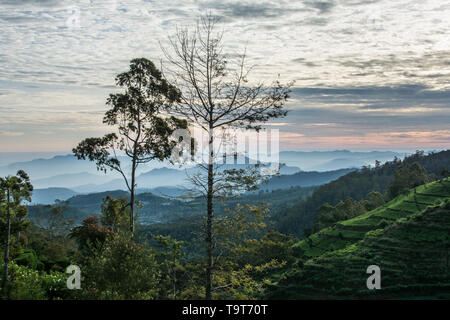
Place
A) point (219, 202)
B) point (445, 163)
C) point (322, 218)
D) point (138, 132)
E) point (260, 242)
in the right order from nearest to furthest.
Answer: point (260, 242)
point (219, 202)
point (138, 132)
point (322, 218)
point (445, 163)

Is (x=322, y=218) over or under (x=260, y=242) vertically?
under

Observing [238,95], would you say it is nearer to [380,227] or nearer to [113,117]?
[113,117]

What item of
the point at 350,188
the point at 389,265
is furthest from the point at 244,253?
the point at 350,188

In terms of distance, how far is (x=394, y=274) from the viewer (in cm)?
4603

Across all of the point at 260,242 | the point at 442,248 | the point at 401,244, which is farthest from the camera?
the point at 401,244

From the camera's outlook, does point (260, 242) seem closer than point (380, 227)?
Yes

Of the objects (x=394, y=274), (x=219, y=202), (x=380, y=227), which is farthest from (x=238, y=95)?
(x=380, y=227)

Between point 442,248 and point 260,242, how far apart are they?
45.5m

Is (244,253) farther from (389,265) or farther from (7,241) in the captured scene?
(389,265)

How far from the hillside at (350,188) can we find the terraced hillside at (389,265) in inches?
2591

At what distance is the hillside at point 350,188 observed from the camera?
13112 centimetres

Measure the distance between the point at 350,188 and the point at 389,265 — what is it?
102m

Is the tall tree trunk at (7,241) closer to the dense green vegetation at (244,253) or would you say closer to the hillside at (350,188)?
the dense green vegetation at (244,253)

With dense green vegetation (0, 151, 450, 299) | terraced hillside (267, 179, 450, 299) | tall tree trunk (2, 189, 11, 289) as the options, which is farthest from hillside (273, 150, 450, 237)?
tall tree trunk (2, 189, 11, 289)
